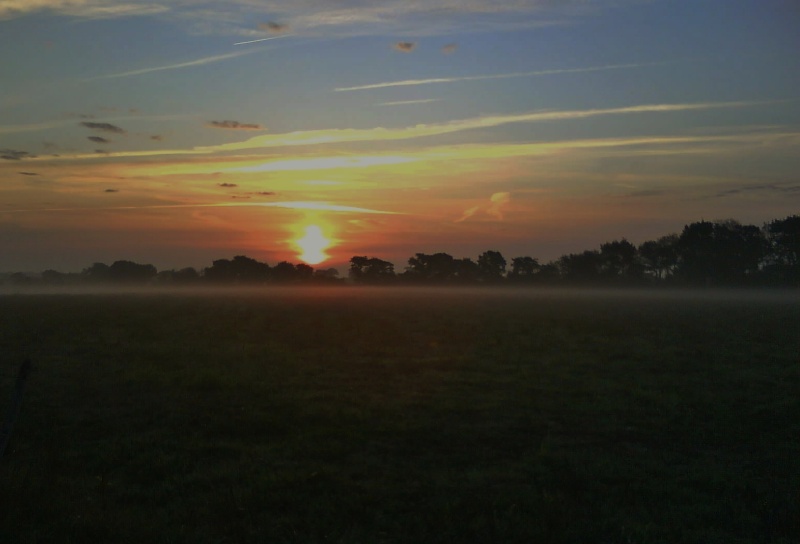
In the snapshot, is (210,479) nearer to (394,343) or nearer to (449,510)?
(449,510)

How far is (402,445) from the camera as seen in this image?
11312 millimetres

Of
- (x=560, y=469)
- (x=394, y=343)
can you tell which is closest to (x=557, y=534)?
(x=560, y=469)

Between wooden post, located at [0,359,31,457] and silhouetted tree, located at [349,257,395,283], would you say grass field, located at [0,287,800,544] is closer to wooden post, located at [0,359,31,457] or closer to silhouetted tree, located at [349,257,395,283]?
wooden post, located at [0,359,31,457]

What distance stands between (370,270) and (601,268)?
4798 cm

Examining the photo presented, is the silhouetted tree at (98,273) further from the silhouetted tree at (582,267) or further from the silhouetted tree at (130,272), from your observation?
the silhouetted tree at (582,267)

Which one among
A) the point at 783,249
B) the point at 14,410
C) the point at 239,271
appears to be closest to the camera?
the point at 14,410

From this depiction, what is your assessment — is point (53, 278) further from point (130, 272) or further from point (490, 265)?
point (490, 265)

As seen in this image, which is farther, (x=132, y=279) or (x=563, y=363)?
(x=132, y=279)

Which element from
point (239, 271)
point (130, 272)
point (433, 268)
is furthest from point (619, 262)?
point (130, 272)

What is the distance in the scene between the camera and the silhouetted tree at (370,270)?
149875 mm

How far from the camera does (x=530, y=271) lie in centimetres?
14862

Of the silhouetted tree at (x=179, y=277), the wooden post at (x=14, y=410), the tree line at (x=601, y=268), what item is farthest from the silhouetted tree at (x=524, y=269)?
the wooden post at (x=14, y=410)

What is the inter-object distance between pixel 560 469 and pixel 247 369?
11154 mm

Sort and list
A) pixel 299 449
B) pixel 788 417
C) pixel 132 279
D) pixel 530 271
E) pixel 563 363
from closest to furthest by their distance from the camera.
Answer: pixel 299 449
pixel 788 417
pixel 563 363
pixel 530 271
pixel 132 279
